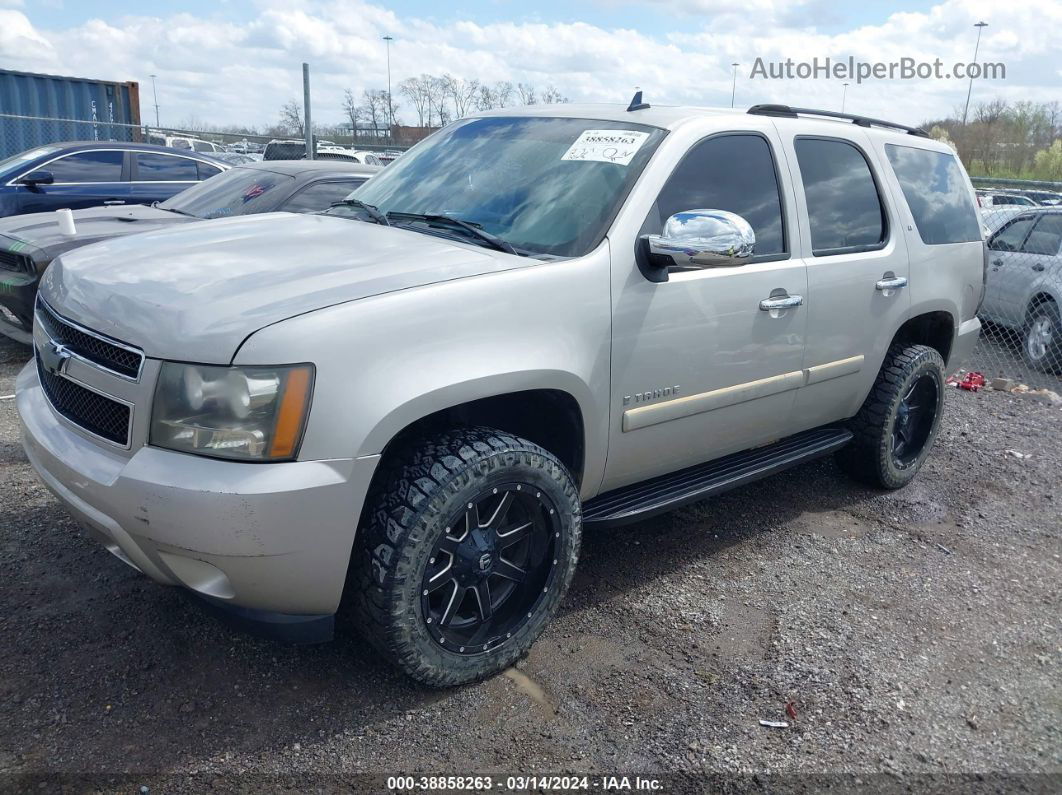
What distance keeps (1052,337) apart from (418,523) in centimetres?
826

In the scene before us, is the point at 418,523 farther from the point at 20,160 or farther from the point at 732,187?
the point at 20,160

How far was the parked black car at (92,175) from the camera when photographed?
862cm

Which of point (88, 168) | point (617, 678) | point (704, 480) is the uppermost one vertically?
point (88, 168)

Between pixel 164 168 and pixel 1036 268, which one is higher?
pixel 164 168

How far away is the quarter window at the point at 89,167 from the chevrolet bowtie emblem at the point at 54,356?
7036mm

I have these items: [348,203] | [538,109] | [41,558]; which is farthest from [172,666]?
[538,109]

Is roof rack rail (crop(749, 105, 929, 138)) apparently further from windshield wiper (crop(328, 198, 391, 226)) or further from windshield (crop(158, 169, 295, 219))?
windshield (crop(158, 169, 295, 219))

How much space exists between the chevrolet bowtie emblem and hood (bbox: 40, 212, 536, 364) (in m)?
0.11

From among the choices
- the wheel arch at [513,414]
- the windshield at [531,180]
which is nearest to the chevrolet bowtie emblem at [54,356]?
the wheel arch at [513,414]

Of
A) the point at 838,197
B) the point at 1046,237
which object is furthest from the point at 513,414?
the point at 1046,237

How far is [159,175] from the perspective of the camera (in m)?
9.46

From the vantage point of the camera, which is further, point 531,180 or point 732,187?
point 732,187

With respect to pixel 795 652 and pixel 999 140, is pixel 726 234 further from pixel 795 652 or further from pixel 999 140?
pixel 999 140

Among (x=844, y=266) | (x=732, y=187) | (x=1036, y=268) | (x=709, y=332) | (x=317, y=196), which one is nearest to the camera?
(x=709, y=332)
